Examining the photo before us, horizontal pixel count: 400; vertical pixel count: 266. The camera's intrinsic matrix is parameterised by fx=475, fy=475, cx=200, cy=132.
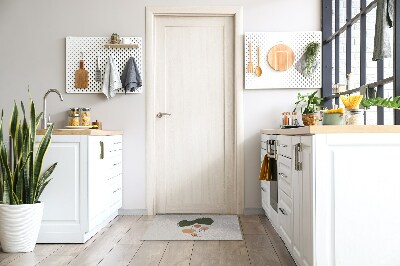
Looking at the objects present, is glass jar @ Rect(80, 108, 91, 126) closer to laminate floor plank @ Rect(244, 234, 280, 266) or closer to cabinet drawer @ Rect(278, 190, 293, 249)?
laminate floor plank @ Rect(244, 234, 280, 266)

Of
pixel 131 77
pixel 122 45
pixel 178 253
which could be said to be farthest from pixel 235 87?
pixel 178 253

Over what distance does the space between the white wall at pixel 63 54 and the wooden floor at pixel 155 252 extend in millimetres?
1085

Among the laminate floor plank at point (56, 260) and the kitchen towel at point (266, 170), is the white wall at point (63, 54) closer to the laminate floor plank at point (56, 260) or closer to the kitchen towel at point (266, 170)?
the kitchen towel at point (266, 170)

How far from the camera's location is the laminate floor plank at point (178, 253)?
10.00ft

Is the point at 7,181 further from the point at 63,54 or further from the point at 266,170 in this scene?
the point at 266,170

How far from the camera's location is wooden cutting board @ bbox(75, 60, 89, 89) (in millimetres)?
4660

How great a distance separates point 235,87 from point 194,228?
148cm

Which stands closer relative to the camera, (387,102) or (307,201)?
(307,201)

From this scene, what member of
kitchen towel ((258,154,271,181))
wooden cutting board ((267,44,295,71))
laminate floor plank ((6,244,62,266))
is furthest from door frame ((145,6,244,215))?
laminate floor plank ((6,244,62,266))

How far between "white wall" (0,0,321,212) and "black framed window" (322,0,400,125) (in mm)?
521

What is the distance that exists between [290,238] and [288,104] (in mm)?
1952

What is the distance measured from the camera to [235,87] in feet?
15.5

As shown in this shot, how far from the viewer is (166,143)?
479cm

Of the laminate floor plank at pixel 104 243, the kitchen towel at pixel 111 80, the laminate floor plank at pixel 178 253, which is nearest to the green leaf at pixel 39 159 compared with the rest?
the laminate floor plank at pixel 104 243
